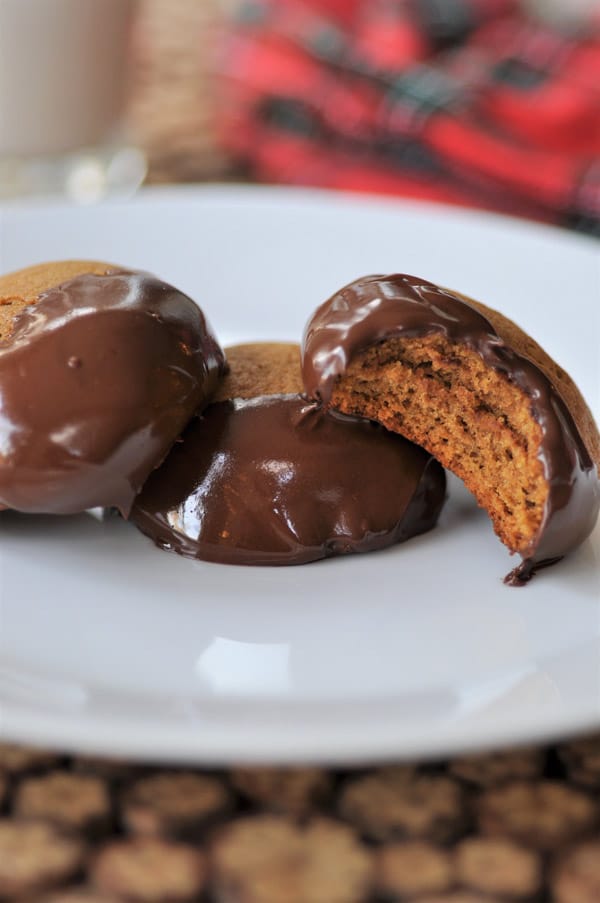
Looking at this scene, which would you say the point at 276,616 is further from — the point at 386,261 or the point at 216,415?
the point at 386,261

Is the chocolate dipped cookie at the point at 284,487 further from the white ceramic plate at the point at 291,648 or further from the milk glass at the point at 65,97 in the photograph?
the milk glass at the point at 65,97

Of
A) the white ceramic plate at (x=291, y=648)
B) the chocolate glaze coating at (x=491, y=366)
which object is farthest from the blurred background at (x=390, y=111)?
the chocolate glaze coating at (x=491, y=366)

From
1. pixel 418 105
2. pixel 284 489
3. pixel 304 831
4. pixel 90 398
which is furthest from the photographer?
pixel 418 105

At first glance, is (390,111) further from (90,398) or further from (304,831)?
(304,831)

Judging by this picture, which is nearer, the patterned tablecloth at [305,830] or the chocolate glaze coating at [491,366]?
the patterned tablecloth at [305,830]

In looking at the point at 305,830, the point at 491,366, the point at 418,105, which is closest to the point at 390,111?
the point at 418,105

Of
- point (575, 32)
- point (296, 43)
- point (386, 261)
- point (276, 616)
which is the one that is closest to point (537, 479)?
point (276, 616)

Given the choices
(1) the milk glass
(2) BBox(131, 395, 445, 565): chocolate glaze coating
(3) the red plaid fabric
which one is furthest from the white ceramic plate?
(1) the milk glass
